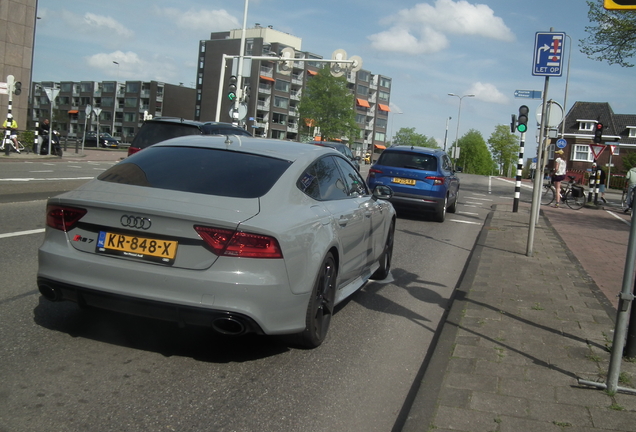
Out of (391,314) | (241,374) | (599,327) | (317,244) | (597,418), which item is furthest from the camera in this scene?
(391,314)

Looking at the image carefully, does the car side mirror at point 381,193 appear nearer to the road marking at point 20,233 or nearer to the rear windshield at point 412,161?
the road marking at point 20,233

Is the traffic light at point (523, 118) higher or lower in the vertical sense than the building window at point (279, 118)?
lower

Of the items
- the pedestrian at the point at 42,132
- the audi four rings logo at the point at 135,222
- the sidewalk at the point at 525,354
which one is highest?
the pedestrian at the point at 42,132

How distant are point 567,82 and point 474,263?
1568 inches

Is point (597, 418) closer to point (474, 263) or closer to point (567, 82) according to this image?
point (474, 263)

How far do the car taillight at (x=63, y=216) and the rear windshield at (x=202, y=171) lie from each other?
0.39 metres

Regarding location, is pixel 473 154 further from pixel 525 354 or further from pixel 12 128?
pixel 525 354

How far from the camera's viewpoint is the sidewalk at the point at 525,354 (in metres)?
3.57

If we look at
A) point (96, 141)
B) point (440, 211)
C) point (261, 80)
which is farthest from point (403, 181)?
point (261, 80)

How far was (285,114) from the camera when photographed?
115m

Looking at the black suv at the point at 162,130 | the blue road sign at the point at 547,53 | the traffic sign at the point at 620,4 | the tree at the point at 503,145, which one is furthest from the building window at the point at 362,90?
the traffic sign at the point at 620,4

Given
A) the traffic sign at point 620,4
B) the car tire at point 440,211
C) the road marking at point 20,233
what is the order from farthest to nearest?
the car tire at point 440,211
the road marking at point 20,233
the traffic sign at point 620,4

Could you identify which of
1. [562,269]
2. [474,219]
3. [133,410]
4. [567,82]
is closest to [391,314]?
[133,410]

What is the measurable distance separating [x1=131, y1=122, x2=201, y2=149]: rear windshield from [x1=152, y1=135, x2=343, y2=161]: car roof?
24.9ft
